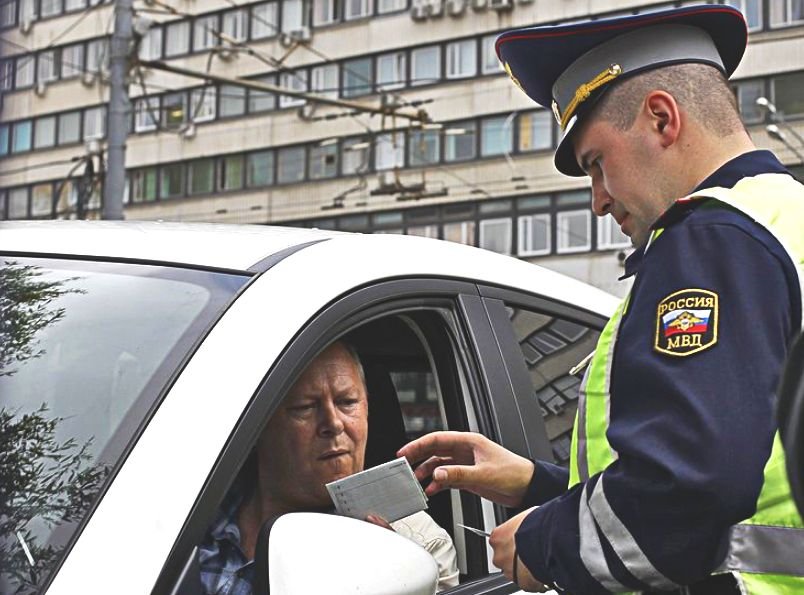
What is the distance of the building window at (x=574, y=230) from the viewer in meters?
33.6

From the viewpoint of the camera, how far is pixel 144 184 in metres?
41.0

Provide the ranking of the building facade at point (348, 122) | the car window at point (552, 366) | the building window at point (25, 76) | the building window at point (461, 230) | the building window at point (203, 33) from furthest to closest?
1. the building window at point (25, 76)
2. the building window at point (203, 33)
3. the building window at point (461, 230)
4. the building facade at point (348, 122)
5. the car window at point (552, 366)

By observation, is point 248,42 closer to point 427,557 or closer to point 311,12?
point 311,12

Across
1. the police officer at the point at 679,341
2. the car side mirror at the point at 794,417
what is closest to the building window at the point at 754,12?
the police officer at the point at 679,341

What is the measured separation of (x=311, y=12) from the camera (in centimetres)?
3800

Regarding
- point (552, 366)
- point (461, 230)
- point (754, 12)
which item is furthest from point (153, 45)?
point (552, 366)

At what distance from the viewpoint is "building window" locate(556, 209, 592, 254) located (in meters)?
33.6

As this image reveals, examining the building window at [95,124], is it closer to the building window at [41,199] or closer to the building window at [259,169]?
the building window at [41,199]

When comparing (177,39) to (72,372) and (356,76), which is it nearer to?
(356,76)

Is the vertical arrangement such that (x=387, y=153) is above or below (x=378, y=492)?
above

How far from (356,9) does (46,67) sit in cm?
1139

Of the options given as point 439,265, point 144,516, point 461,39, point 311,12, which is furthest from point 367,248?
point 311,12

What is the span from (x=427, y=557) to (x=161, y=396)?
17.1 inches

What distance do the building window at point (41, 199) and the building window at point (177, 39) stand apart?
19.3 ft
